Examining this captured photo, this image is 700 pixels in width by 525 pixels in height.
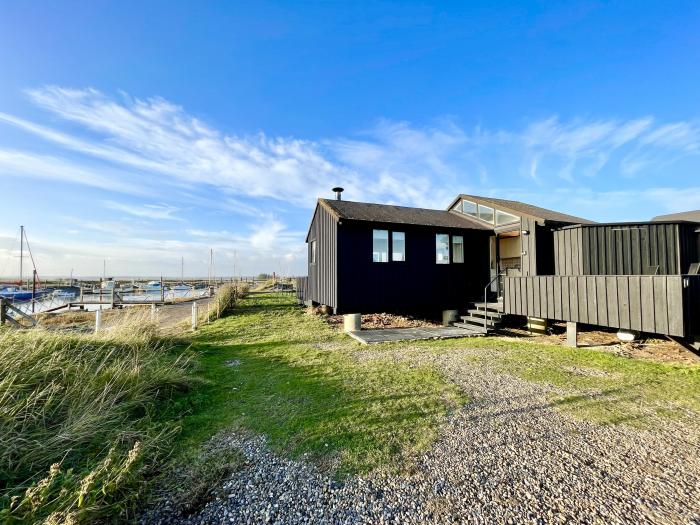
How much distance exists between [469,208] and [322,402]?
1114 cm

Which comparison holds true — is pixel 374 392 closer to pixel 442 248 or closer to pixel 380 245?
pixel 380 245

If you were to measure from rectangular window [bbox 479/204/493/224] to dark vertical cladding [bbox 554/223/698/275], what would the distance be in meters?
2.88

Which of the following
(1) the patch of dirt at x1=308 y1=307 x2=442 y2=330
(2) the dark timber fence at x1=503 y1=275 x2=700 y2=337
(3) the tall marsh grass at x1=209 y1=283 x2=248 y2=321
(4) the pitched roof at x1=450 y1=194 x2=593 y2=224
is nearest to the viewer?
(2) the dark timber fence at x1=503 y1=275 x2=700 y2=337

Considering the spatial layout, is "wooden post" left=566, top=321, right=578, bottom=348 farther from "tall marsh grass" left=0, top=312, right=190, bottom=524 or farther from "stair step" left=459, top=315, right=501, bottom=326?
"tall marsh grass" left=0, top=312, right=190, bottom=524

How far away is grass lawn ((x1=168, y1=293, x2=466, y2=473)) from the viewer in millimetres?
3267

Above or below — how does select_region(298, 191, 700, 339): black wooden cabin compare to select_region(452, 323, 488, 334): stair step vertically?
above

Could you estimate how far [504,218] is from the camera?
11227 millimetres

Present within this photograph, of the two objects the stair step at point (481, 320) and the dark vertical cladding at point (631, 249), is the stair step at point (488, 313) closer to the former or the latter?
the stair step at point (481, 320)

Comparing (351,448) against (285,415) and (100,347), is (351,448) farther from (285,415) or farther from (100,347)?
(100,347)

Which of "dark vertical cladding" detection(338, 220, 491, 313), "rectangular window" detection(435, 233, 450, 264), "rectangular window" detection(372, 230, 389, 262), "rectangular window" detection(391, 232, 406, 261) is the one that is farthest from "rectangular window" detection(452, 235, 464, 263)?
"rectangular window" detection(372, 230, 389, 262)

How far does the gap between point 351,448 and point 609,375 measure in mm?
5437

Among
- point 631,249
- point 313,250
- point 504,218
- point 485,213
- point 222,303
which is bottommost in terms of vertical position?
point 222,303

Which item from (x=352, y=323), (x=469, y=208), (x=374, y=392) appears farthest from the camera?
(x=469, y=208)

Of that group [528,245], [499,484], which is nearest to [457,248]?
[528,245]
